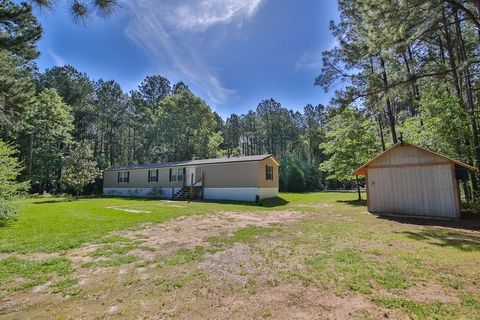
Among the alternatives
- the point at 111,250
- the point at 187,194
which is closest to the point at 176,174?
the point at 187,194

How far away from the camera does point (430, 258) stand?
4977 millimetres

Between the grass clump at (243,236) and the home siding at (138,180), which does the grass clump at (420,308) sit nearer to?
the grass clump at (243,236)

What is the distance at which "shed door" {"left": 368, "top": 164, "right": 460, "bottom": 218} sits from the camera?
9391 mm

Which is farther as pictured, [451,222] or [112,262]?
[451,222]

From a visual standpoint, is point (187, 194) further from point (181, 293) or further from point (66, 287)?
point (181, 293)

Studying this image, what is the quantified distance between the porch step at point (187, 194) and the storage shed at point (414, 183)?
12602mm

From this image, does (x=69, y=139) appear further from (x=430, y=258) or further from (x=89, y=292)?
(x=430, y=258)

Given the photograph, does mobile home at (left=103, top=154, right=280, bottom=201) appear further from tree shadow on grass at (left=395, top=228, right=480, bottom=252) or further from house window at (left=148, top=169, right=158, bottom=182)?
tree shadow on grass at (left=395, top=228, right=480, bottom=252)

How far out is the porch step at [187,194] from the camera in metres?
20.0

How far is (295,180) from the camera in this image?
1226 inches

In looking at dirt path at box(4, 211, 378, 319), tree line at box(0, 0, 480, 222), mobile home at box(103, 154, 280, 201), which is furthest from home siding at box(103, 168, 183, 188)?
dirt path at box(4, 211, 378, 319)

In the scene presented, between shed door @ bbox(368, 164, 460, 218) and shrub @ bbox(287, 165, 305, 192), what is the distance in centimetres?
1960

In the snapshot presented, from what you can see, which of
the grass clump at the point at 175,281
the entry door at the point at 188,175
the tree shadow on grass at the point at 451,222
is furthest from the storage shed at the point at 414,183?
the entry door at the point at 188,175

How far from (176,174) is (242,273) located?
61.4 ft
